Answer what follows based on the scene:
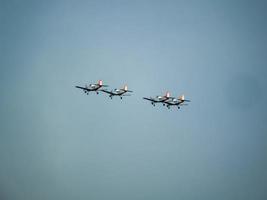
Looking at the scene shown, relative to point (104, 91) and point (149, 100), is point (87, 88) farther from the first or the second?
point (149, 100)

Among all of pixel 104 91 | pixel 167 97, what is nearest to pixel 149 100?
pixel 167 97

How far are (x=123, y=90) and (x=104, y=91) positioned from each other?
7.71 m

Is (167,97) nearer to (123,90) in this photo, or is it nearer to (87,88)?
(123,90)

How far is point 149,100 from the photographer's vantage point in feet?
527

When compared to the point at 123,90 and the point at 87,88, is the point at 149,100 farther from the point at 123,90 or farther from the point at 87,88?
the point at 87,88

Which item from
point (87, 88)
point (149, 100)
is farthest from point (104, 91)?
point (149, 100)

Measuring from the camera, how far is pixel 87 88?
15462 cm

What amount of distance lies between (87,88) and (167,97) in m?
33.3

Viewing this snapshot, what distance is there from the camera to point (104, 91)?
156 m

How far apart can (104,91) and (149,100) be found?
64.0 feet

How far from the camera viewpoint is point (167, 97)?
525 feet

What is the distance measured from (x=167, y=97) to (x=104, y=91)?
2643 cm

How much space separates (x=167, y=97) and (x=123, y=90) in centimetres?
1894

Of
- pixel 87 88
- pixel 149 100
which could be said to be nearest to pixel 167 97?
pixel 149 100
